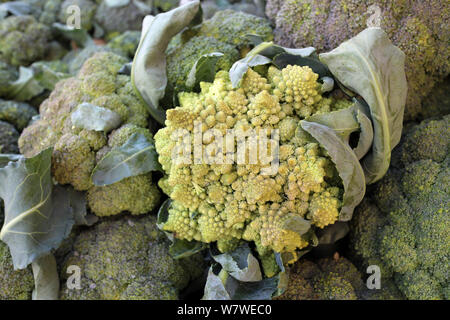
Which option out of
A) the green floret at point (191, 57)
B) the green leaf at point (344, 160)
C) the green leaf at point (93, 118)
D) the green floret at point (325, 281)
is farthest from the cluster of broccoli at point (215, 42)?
the green floret at point (325, 281)

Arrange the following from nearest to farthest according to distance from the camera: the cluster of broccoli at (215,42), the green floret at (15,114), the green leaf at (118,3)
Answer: the cluster of broccoli at (215,42)
the green floret at (15,114)
the green leaf at (118,3)

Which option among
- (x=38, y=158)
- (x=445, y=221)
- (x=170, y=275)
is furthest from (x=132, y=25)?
(x=445, y=221)

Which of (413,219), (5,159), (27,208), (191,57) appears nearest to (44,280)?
(27,208)

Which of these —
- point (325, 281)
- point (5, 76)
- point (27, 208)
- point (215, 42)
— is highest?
point (215, 42)

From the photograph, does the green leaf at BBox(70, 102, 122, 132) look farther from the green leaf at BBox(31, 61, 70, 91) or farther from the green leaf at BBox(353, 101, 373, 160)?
the green leaf at BBox(353, 101, 373, 160)

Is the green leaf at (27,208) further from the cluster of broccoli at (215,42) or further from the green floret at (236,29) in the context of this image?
the green floret at (236,29)

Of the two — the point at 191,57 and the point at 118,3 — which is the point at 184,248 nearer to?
the point at 191,57
